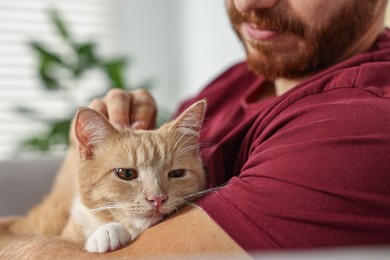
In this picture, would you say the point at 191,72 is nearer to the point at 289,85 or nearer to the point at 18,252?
the point at 289,85

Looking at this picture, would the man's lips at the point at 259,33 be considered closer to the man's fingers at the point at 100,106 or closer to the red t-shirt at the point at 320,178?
the red t-shirt at the point at 320,178

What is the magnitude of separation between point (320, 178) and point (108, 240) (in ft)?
1.34

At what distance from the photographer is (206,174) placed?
1.35 meters

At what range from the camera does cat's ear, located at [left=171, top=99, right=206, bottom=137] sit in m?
1.26

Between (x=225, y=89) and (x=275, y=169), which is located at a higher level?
(x=275, y=169)

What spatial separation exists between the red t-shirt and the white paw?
16 centimetres

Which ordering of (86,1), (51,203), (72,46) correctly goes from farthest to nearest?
(86,1), (72,46), (51,203)

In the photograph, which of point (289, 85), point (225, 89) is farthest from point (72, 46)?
point (289, 85)

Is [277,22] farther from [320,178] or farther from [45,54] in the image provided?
[45,54]

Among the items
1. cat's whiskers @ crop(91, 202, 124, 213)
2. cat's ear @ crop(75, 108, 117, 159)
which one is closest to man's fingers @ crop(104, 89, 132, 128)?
cat's ear @ crop(75, 108, 117, 159)

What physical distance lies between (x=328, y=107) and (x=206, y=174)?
417 millimetres

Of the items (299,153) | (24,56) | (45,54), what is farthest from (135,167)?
(24,56)

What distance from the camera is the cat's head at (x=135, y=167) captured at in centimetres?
114

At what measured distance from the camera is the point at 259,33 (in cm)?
138
